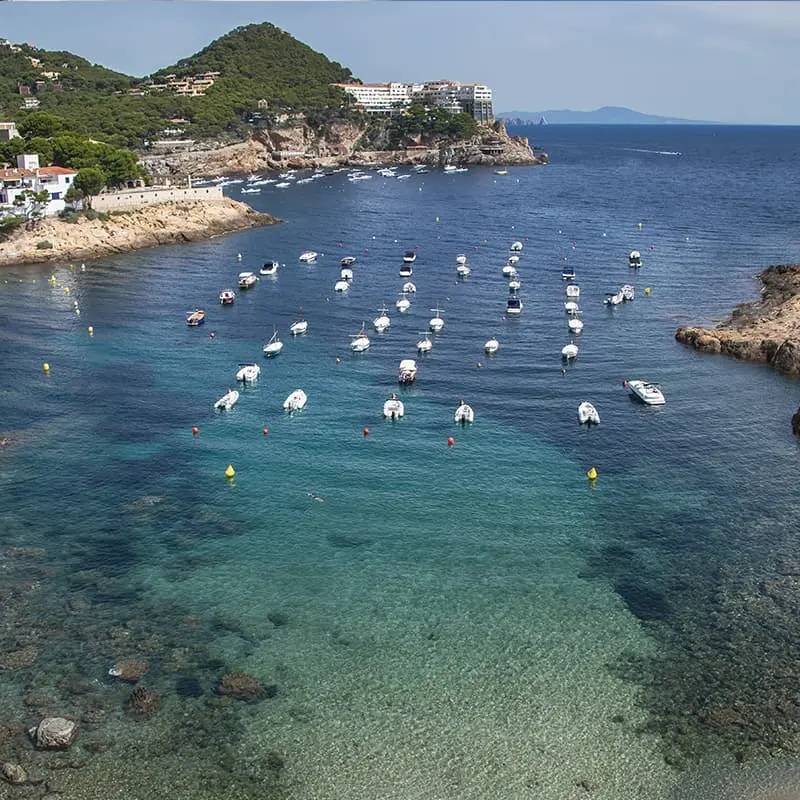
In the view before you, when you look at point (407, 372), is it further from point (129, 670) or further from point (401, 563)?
point (129, 670)

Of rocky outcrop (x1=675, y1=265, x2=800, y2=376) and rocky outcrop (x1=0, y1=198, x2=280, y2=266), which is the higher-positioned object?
rocky outcrop (x1=0, y1=198, x2=280, y2=266)

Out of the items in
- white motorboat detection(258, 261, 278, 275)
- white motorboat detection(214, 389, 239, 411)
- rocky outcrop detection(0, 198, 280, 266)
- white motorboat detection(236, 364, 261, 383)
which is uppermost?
rocky outcrop detection(0, 198, 280, 266)

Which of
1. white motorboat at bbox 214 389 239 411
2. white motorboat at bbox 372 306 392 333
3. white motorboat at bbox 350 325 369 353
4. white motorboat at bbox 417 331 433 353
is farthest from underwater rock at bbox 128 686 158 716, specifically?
white motorboat at bbox 372 306 392 333

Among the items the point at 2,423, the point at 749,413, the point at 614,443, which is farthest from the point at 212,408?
the point at 749,413

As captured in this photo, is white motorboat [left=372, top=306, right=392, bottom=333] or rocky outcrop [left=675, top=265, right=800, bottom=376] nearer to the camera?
rocky outcrop [left=675, top=265, right=800, bottom=376]

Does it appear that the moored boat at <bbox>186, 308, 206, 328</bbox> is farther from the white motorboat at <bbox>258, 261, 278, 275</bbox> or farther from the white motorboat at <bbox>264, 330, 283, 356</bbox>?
the white motorboat at <bbox>258, 261, 278, 275</bbox>

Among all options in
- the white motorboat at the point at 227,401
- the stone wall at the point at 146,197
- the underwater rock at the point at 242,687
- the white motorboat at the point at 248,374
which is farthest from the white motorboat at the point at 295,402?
the stone wall at the point at 146,197
